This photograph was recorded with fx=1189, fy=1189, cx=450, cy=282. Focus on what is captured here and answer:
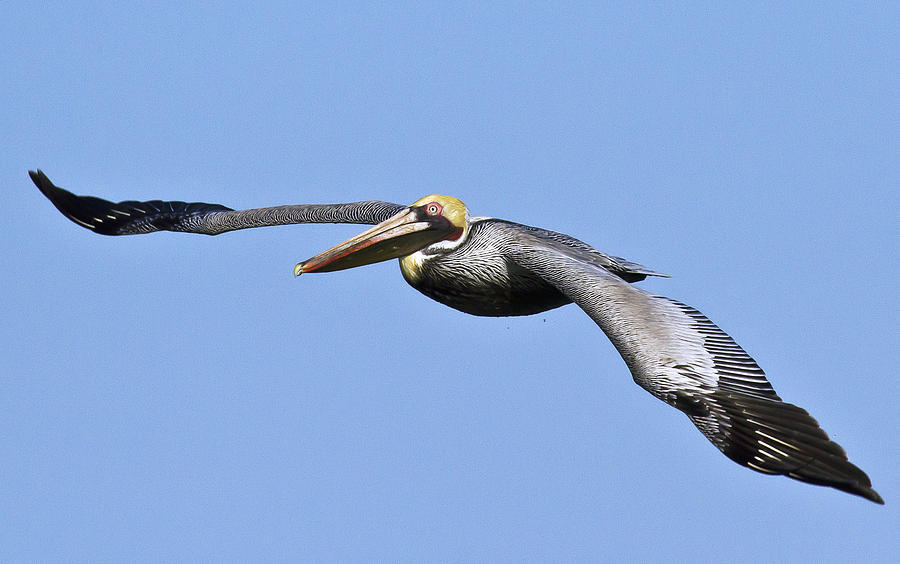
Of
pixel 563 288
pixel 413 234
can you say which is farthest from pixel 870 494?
pixel 413 234

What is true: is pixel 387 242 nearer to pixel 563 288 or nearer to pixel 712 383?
pixel 563 288

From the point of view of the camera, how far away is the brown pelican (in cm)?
811

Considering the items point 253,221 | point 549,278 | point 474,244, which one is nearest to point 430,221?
point 474,244

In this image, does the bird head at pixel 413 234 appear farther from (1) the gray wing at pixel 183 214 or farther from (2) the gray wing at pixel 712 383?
(2) the gray wing at pixel 712 383

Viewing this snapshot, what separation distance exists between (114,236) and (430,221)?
4060 mm

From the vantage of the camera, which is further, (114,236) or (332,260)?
(114,236)

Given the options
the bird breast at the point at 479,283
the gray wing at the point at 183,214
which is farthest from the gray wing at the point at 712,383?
the gray wing at the point at 183,214

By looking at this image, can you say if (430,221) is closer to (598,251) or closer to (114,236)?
(598,251)

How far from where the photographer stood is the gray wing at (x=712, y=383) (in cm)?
790

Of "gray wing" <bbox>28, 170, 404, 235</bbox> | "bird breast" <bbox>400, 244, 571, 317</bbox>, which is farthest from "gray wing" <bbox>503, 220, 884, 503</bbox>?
"gray wing" <bbox>28, 170, 404, 235</bbox>

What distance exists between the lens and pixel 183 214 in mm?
13156

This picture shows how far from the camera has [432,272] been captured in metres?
11.0

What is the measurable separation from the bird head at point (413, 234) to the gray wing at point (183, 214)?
998 mm

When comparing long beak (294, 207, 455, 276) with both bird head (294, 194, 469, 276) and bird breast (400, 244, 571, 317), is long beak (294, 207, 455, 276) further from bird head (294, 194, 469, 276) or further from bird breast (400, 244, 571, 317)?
bird breast (400, 244, 571, 317)
